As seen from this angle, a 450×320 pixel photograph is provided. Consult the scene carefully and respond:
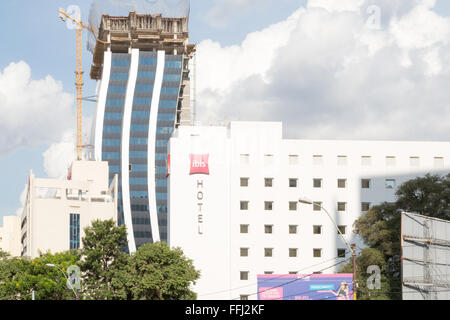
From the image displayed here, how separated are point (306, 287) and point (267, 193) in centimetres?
2907

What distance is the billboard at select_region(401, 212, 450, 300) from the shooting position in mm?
44031

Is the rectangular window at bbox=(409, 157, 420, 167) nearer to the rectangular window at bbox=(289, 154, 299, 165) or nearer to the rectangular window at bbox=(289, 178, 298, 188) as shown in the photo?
the rectangular window at bbox=(289, 154, 299, 165)

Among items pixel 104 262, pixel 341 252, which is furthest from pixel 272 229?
pixel 104 262

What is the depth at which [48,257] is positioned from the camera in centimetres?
8625

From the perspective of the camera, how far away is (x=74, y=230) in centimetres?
15750

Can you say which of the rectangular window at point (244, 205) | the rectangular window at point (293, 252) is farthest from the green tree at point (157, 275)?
the rectangular window at point (293, 252)

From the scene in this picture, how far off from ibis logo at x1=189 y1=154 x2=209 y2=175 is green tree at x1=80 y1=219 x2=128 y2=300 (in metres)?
30.1

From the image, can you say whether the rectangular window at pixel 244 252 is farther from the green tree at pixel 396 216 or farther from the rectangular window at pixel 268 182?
the green tree at pixel 396 216

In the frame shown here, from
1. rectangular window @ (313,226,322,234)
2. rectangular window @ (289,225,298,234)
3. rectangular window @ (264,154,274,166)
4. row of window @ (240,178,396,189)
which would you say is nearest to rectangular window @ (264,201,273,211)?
row of window @ (240,178,396,189)

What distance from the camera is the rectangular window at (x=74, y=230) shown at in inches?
6152

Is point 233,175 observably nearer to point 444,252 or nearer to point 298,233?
point 298,233

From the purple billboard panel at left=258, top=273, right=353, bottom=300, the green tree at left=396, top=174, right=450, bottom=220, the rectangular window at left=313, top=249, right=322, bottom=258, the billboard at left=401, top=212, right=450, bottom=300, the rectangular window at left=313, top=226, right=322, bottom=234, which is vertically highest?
the green tree at left=396, top=174, right=450, bottom=220
